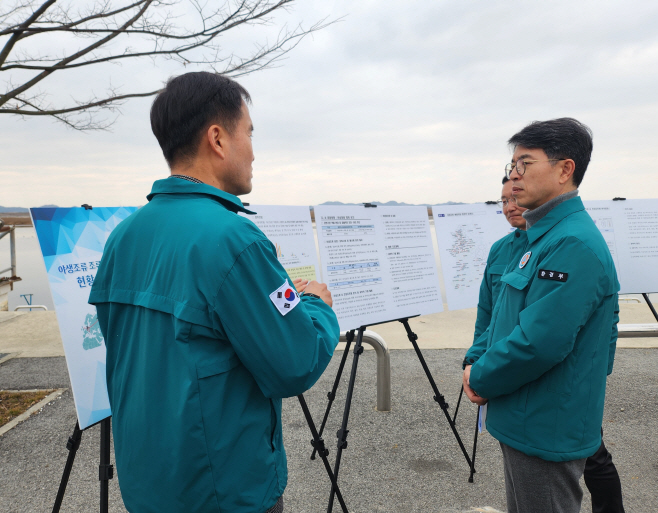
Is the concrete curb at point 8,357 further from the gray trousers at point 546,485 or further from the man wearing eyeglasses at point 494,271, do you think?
the gray trousers at point 546,485

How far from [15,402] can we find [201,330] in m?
4.13

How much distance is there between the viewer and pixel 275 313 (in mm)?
1139

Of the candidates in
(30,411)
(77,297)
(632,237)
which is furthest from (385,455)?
(632,237)

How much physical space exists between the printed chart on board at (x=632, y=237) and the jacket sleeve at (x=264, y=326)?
13.7 feet

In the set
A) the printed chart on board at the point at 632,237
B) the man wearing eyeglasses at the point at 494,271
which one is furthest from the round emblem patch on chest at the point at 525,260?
the printed chart on board at the point at 632,237

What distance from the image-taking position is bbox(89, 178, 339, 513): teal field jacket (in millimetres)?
1121

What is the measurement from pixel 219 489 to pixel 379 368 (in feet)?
9.39

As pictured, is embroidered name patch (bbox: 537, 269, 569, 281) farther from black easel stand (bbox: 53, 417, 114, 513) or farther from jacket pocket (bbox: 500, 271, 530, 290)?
black easel stand (bbox: 53, 417, 114, 513)

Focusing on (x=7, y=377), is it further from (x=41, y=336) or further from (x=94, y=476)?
(x=94, y=476)

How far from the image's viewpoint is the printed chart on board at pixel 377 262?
303 centimetres

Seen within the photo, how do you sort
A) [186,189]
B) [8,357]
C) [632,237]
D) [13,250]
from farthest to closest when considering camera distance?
1. [13,250]
2. [8,357]
3. [632,237]
4. [186,189]

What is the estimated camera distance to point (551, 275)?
1.62 m

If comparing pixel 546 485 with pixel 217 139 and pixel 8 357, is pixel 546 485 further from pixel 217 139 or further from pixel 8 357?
pixel 8 357

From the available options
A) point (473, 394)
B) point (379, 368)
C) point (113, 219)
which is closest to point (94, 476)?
point (113, 219)
